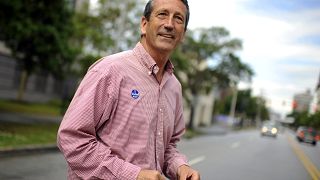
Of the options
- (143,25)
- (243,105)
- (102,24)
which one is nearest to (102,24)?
(102,24)

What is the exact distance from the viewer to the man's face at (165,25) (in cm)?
236

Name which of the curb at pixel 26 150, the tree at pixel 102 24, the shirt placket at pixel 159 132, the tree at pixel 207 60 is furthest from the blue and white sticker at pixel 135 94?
the tree at pixel 207 60

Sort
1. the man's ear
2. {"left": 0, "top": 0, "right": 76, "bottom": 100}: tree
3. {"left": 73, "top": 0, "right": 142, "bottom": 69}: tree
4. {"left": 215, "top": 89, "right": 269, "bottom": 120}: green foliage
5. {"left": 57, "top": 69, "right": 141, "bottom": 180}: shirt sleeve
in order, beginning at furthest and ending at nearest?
{"left": 215, "top": 89, "right": 269, "bottom": 120}: green foliage → {"left": 73, "top": 0, "right": 142, "bottom": 69}: tree → {"left": 0, "top": 0, "right": 76, "bottom": 100}: tree → the man's ear → {"left": 57, "top": 69, "right": 141, "bottom": 180}: shirt sleeve

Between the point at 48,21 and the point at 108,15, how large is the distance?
48.2 ft

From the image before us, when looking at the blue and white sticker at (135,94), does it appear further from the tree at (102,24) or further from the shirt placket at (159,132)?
the tree at (102,24)

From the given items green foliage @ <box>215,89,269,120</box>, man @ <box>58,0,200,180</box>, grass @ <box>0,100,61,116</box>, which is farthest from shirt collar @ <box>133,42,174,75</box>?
green foliage @ <box>215,89,269,120</box>

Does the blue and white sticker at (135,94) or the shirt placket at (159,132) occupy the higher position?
the blue and white sticker at (135,94)

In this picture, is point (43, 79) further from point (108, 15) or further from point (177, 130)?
point (177, 130)

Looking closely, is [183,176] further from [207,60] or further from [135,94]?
[207,60]

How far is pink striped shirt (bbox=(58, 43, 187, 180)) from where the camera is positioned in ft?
6.79

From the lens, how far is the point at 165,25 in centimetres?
235

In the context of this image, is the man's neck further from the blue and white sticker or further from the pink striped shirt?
the blue and white sticker

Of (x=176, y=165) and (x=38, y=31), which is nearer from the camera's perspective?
(x=176, y=165)

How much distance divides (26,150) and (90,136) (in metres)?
10.4
